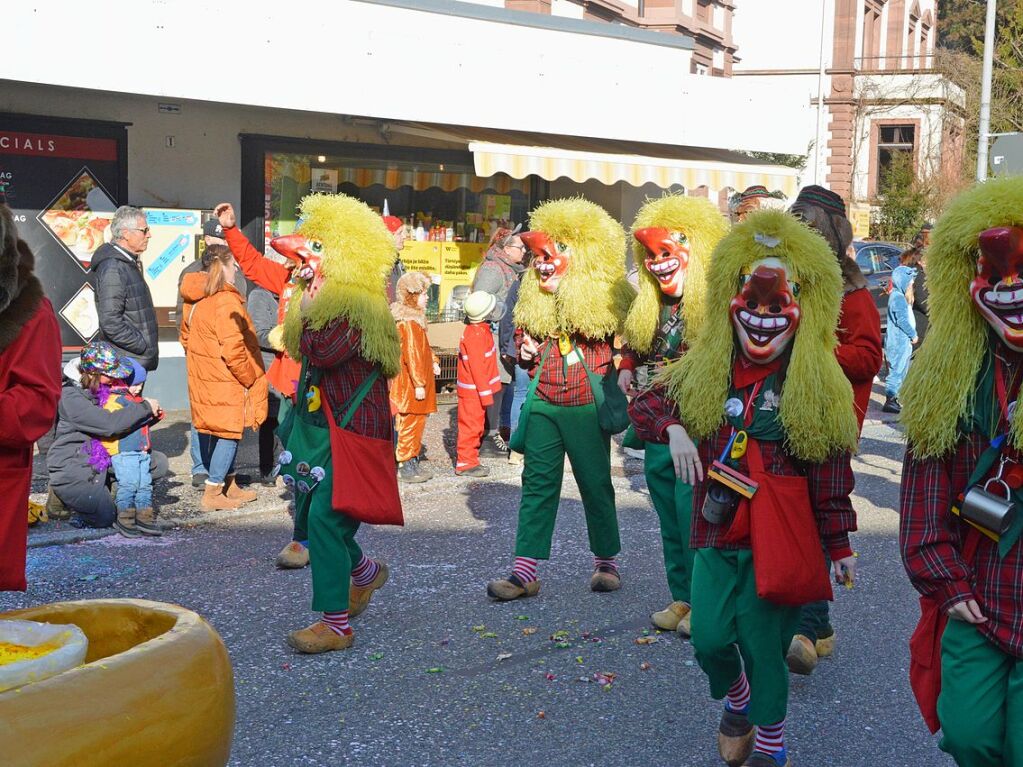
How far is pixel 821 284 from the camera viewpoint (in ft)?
13.8

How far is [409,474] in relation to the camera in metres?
9.47

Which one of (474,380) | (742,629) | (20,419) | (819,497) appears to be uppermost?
(20,419)

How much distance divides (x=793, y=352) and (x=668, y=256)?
5.22ft

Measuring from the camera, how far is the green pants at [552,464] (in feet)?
20.5

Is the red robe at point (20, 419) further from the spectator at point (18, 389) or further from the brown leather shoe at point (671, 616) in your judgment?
the brown leather shoe at point (671, 616)

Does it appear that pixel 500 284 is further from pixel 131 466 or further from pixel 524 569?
pixel 524 569

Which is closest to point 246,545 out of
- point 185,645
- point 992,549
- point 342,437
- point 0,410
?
point 342,437

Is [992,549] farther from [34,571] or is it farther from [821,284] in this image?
[34,571]

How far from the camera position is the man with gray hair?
8039 mm

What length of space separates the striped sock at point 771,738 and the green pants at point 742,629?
0.06 metres

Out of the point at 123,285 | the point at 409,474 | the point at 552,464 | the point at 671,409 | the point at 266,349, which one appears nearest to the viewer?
the point at 671,409

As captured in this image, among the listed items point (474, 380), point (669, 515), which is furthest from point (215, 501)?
point (669, 515)

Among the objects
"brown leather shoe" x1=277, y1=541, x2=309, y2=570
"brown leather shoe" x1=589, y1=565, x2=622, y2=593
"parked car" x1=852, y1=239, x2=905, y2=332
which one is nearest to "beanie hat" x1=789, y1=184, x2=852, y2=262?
"brown leather shoe" x1=589, y1=565, x2=622, y2=593

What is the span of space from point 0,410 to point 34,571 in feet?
10.2
